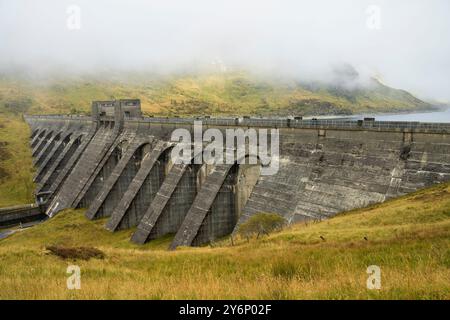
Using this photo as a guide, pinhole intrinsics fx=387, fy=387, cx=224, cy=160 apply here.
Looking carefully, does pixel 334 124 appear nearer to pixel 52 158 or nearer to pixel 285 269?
pixel 285 269

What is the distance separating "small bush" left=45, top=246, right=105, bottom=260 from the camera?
17.7m

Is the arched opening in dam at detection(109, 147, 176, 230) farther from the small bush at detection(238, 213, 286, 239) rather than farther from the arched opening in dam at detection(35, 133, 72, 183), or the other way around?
the arched opening in dam at detection(35, 133, 72, 183)

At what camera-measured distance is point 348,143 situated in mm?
31969

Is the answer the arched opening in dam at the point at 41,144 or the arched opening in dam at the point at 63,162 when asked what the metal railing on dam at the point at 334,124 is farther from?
the arched opening in dam at the point at 41,144

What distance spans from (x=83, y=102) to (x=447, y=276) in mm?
168201

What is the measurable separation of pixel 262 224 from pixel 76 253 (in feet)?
52.3

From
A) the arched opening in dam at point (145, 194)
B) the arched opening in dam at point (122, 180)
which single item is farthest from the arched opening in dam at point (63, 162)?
the arched opening in dam at point (145, 194)

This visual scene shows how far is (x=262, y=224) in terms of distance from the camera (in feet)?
100

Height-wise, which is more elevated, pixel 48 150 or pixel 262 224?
pixel 262 224

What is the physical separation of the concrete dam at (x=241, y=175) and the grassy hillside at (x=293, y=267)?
3.68m

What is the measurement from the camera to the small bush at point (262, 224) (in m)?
30.4

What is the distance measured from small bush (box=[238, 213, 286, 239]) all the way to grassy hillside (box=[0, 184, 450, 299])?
693 cm

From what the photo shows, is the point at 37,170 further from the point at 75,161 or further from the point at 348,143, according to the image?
the point at 348,143

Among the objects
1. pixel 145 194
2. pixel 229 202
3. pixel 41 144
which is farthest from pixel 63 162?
pixel 229 202
